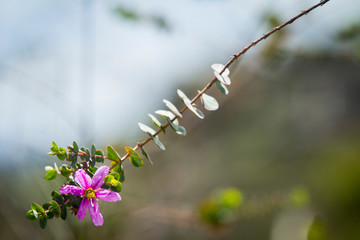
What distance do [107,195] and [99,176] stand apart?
22 mm

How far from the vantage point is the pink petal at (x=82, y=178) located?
0.29 metres

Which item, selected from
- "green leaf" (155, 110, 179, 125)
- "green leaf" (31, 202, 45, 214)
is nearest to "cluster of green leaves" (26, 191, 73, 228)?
"green leaf" (31, 202, 45, 214)

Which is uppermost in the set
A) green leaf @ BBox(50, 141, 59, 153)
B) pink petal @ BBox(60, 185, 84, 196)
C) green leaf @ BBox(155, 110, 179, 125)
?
green leaf @ BBox(50, 141, 59, 153)

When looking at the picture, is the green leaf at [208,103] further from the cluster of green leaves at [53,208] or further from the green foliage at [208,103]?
the cluster of green leaves at [53,208]

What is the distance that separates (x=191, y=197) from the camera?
2355mm

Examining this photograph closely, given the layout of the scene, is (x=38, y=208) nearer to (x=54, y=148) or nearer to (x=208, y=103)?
(x=54, y=148)

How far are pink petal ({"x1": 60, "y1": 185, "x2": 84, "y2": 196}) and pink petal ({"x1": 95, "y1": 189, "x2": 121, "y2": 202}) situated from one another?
0.04ft

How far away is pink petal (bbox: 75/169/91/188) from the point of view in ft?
0.96

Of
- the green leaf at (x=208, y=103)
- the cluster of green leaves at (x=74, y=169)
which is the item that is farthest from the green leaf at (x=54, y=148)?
the green leaf at (x=208, y=103)

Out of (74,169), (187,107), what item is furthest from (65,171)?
(187,107)

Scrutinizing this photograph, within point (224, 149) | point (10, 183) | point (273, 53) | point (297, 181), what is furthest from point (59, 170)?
point (224, 149)

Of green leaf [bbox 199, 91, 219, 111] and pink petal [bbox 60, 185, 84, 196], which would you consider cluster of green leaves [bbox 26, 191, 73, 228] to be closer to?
pink petal [bbox 60, 185, 84, 196]

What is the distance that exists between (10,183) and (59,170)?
101 centimetres

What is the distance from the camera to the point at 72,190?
0.30m
